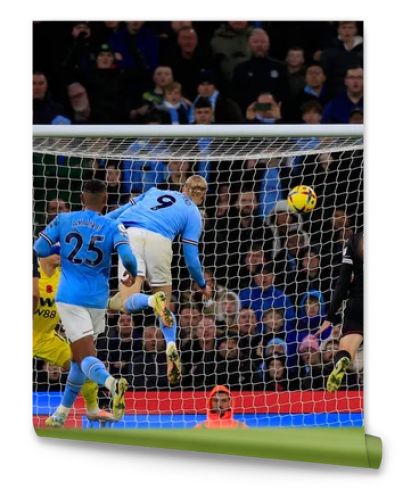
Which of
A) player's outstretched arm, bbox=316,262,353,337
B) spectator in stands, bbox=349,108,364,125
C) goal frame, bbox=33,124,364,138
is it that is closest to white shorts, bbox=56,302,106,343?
goal frame, bbox=33,124,364,138

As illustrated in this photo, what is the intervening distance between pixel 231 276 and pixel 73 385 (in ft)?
2.85

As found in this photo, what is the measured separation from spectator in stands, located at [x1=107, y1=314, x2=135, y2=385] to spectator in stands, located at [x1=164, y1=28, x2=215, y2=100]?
1.06 meters

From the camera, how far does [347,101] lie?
18.2 feet

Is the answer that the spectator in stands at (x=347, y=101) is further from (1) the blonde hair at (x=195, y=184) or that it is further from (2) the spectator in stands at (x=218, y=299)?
(2) the spectator in stands at (x=218, y=299)

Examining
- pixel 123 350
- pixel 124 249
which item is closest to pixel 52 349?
pixel 123 350

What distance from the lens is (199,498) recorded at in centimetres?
562

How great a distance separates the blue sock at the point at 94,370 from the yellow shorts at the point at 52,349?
0.29ft

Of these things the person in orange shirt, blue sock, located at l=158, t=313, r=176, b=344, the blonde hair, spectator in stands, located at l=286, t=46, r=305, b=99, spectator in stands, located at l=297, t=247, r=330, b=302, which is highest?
spectator in stands, located at l=286, t=46, r=305, b=99

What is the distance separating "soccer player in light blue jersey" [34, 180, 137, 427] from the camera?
5699mm

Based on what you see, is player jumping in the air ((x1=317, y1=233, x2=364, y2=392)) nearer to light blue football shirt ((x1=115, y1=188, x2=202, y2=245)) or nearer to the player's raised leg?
the player's raised leg

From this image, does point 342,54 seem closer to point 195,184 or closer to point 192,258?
point 195,184

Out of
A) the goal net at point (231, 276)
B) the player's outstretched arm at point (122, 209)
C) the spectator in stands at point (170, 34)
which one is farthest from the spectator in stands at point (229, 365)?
the spectator in stands at point (170, 34)
